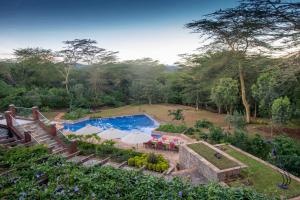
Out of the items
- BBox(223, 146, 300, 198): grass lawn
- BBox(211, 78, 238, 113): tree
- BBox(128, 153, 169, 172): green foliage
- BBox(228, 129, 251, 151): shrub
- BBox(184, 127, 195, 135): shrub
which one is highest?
BBox(211, 78, 238, 113): tree

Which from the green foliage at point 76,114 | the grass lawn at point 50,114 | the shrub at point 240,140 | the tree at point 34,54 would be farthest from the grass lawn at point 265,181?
the tree at point 34,54

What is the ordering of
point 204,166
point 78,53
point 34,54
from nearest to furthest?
point 204,166
point 78,53
point 34,54

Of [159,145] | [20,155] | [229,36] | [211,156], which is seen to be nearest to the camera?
[20,155]

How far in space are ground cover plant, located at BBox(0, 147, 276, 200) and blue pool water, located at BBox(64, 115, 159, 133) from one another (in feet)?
49.8

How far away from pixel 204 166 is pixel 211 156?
0.86m

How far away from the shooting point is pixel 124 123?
24938mm

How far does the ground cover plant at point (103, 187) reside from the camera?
5609 mm

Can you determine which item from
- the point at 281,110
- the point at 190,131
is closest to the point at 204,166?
the point at 281,110

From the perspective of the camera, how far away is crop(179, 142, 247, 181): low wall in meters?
9.36

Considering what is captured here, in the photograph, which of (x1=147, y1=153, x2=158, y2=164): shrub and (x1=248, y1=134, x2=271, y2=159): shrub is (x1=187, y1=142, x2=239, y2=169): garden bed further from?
(x1=248, y1=134, x2=271, y2=159): shrub

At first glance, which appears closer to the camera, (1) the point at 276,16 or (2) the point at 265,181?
(2) the point at 265,181

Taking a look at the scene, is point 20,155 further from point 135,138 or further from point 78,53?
point 78,53

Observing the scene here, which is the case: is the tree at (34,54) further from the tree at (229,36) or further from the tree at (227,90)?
the tree at (227,90)

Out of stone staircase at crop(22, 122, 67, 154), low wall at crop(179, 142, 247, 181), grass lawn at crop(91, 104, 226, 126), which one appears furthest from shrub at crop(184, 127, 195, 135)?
stone staircase at crop(22, 122, 67, 154)
